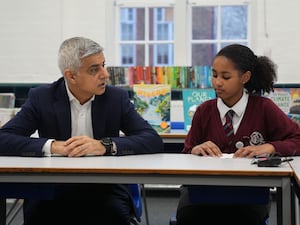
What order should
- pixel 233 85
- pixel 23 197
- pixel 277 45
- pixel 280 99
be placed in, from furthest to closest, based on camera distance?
pixel 277 45
pixel 280 99
pixel 233 85
pixel 23 197

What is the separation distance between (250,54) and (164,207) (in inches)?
85.8

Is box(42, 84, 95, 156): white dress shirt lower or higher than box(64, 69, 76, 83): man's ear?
lower

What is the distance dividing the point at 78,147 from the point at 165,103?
1864 mm

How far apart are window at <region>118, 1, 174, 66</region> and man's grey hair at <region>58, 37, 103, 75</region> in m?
2.79

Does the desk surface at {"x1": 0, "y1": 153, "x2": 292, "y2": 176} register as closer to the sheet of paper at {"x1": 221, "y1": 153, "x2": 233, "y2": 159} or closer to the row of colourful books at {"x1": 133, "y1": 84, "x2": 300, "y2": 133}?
the sheet of paper at {"x1": 221, "y1": 153, "x2": 233, "y2": 159}

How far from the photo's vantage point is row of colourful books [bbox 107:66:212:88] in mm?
4762

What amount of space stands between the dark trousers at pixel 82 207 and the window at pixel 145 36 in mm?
3086

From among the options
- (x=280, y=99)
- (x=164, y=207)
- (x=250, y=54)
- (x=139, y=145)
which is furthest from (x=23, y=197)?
(x=280, y=99)

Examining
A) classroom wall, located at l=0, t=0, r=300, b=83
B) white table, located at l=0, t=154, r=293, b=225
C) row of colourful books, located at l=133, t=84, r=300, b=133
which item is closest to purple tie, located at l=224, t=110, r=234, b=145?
white table, located at l=0, t=154, r=293, b=225

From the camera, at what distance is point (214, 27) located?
203 inches

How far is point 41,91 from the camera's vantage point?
250 cm

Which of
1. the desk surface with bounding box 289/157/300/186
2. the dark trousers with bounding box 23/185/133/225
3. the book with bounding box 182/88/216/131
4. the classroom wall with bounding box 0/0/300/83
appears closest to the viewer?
the desk surface with bounding box 289/157/300/186

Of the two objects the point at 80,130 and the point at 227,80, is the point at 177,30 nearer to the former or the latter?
the point at 227,80

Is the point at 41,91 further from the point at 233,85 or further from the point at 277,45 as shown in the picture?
the point at 277,45
